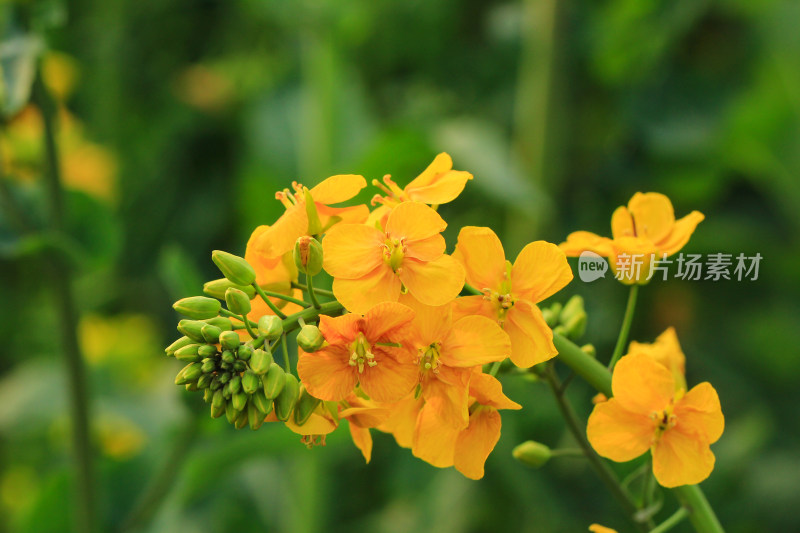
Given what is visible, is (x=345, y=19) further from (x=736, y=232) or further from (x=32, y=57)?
(x=736, y=232)

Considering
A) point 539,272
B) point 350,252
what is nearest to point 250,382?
point 350,252

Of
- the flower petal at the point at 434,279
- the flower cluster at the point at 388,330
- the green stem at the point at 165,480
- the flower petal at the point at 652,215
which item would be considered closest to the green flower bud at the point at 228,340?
the flower cluster at the point at 388,330

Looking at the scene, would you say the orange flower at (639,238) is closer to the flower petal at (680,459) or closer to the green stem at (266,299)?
the flower petal at (680,459)

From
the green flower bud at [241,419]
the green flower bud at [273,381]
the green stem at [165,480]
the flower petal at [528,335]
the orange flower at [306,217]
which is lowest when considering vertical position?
the green stem at [165,480]

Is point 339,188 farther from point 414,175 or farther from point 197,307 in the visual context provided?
point 414,175

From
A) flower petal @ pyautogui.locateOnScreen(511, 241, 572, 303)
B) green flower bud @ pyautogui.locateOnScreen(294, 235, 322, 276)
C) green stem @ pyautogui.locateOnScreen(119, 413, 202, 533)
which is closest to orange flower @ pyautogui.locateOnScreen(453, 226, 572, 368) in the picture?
flower petal @ pyautogui.locateOnScreen(511, 241, 572, 303)

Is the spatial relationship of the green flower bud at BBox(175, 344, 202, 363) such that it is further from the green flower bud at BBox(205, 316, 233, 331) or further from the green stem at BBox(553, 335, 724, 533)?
the green stem at BBox(553, 335, 724, 533)

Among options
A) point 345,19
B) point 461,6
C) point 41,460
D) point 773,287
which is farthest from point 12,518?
point 773,287
